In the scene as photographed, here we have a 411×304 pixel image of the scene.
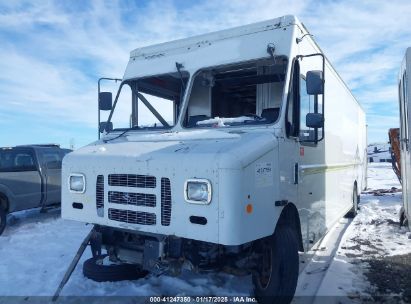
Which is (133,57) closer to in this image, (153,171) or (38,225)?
(153,171)

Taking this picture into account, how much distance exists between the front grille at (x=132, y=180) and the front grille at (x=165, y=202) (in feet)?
0.41

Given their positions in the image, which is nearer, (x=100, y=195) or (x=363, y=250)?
(x=100, y=195)

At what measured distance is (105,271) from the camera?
5.13 meters

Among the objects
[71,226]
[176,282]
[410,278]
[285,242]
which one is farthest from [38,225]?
[410,278]

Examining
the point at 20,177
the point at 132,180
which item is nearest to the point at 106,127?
the point at 132,180

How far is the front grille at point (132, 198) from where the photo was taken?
402cm

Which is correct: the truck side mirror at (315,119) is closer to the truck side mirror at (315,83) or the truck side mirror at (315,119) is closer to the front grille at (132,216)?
the truck side mirror at (315,83)

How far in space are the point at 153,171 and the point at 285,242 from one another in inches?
63.8

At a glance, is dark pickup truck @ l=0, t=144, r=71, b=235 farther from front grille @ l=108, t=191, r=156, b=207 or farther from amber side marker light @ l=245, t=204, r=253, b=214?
amber side marker light @ l=245, t=204, r=253, b=214

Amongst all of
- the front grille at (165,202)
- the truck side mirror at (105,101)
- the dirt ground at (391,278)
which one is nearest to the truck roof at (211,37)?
the truck side mirror at (105,101)

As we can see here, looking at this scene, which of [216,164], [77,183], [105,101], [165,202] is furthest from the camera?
[105,101]

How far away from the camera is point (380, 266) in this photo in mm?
5988

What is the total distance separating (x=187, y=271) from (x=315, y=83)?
313cm

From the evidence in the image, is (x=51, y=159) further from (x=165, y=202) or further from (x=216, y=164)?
(x=216, y=164)
